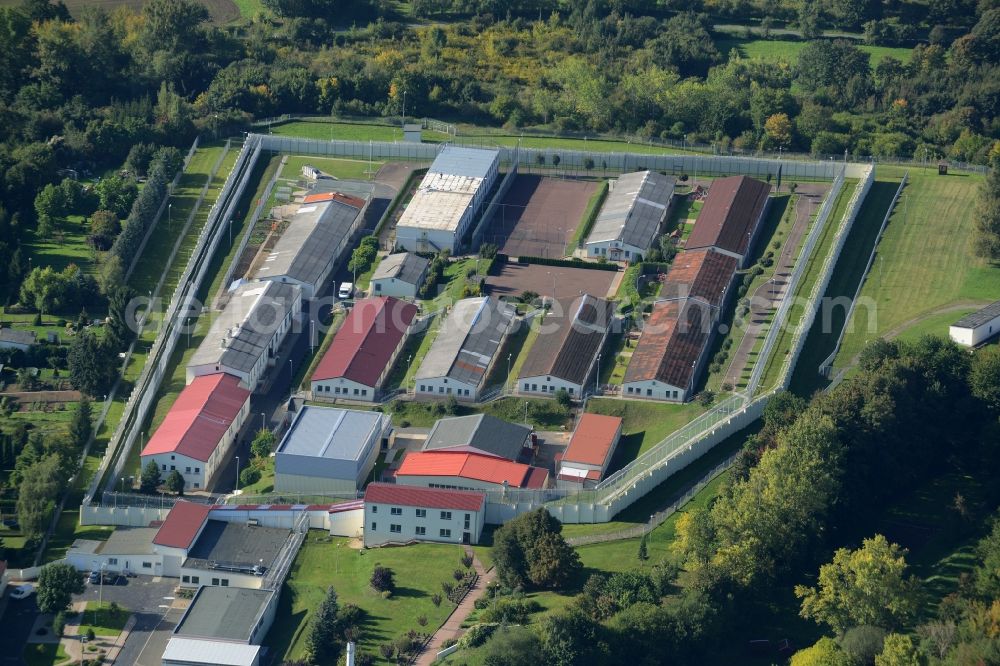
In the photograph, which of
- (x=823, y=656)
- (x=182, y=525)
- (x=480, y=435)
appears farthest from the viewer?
(x=480, y=435)

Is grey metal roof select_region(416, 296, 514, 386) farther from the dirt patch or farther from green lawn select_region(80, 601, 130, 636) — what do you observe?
green lawn select_region(80, 601, 130, 636)

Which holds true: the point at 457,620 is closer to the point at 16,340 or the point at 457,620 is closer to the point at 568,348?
the point at 568,348

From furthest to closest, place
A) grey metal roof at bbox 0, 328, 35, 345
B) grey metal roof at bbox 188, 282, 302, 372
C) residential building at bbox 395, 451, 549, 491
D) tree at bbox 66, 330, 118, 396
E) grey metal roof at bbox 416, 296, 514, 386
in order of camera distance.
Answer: grey metal roof at bbox 0, 328, 35, 345 < grey metal roof at bbox 188, 282, 302, 372 < tree at bbox 66, 330, 118, 396 < grey metal roof at bbox 416, 296, 514, 386 < residential building at bbox 395, 451, 549, 491

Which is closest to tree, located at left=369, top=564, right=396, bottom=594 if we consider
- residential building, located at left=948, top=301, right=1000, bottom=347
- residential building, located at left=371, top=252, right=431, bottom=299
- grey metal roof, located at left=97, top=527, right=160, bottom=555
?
grey metal roof, located at left=97, top=527, right=160, bottom=555

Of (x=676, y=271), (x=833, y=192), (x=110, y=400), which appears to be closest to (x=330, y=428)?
(x=110, y=400)

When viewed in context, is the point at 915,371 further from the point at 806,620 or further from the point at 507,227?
the point at 507,227

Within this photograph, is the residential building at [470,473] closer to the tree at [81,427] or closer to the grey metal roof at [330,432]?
the grey metal roof at [330,432]

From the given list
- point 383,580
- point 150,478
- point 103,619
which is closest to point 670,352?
point 383,580
